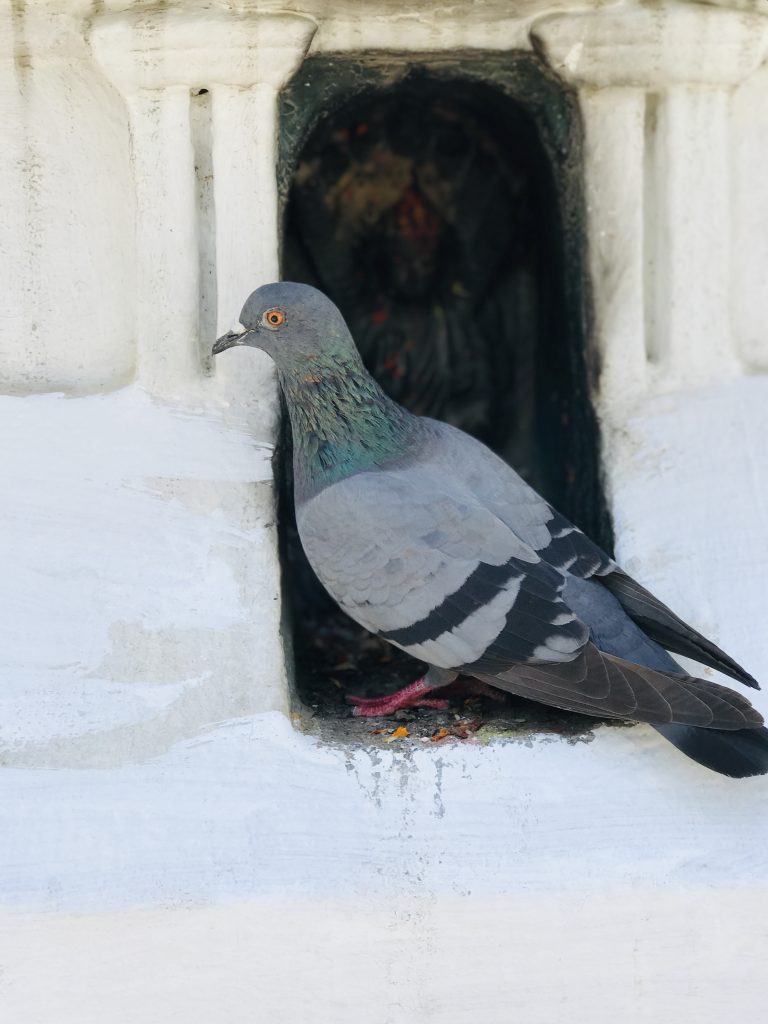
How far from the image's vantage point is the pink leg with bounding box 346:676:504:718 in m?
3.40

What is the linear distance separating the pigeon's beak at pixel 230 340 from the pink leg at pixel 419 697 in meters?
1.04

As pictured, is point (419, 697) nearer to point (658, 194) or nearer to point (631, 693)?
point (631, 693)

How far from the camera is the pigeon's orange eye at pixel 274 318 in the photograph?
318 cm

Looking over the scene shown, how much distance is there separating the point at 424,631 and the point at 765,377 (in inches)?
53.3

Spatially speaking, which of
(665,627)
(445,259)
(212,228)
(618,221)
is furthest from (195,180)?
(445,259)

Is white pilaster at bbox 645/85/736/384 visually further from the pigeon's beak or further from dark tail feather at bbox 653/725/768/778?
the pigeon's beak

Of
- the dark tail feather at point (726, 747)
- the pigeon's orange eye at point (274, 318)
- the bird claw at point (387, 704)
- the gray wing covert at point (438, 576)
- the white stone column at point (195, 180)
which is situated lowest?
the bird claw at point (387, 704)

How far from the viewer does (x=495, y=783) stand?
9.65 feet

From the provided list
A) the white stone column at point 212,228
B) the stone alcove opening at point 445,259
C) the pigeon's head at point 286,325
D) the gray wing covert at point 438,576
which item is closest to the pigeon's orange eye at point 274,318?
the pigeon's head at point 286,325

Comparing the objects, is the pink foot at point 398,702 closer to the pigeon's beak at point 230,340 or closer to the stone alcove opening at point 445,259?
the stone alcove opening at point 445,259

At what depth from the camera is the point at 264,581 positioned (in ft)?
10.4

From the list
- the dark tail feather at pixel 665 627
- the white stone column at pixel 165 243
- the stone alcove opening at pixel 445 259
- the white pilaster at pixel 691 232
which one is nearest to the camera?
the dark tail feather at pixel 665 627

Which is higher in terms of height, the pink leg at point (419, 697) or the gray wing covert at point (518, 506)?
the gray wing covert at point (518, 506)

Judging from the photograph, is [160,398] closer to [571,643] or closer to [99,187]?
[99,187]
